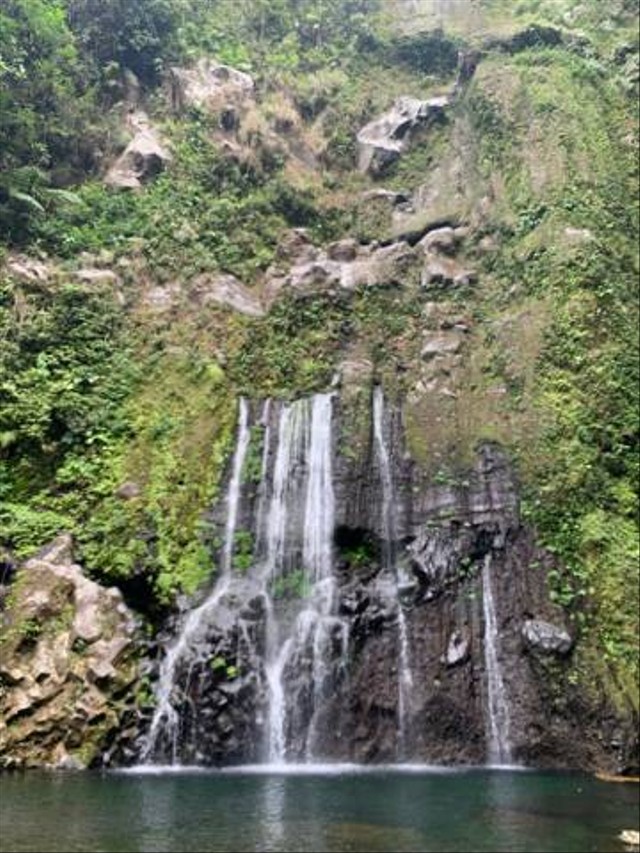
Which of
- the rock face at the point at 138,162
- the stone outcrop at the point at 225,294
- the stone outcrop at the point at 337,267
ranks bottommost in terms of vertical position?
the stone outcrop at the point at 225,294

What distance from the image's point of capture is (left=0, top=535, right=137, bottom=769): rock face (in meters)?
13.6

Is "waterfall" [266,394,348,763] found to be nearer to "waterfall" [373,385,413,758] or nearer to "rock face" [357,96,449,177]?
"waterfall" [373,385,413,758]

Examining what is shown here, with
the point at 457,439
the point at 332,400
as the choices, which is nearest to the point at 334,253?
the point at 332,400

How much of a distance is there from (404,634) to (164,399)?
26.0ft

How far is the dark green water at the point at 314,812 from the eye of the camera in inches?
320

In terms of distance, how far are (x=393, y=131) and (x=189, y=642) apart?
20.0m

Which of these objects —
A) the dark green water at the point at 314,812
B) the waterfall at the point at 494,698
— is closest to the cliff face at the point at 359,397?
the waterfall at the point at 494,698

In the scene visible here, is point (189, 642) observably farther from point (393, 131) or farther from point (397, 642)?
point (393, 131)

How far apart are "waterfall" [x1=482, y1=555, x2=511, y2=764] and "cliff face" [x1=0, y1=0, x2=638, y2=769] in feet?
0.14

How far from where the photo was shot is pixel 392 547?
16.9m

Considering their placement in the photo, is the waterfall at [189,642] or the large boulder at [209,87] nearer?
the waterfall at [189,642]

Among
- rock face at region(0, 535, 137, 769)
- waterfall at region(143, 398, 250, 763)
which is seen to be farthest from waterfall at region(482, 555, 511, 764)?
rock face at region(0, 535, 137, 769)

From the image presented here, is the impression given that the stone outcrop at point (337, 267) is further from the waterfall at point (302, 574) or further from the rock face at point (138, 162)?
the rock face at point (138, 162)

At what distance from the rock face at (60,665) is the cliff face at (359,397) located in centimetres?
7
